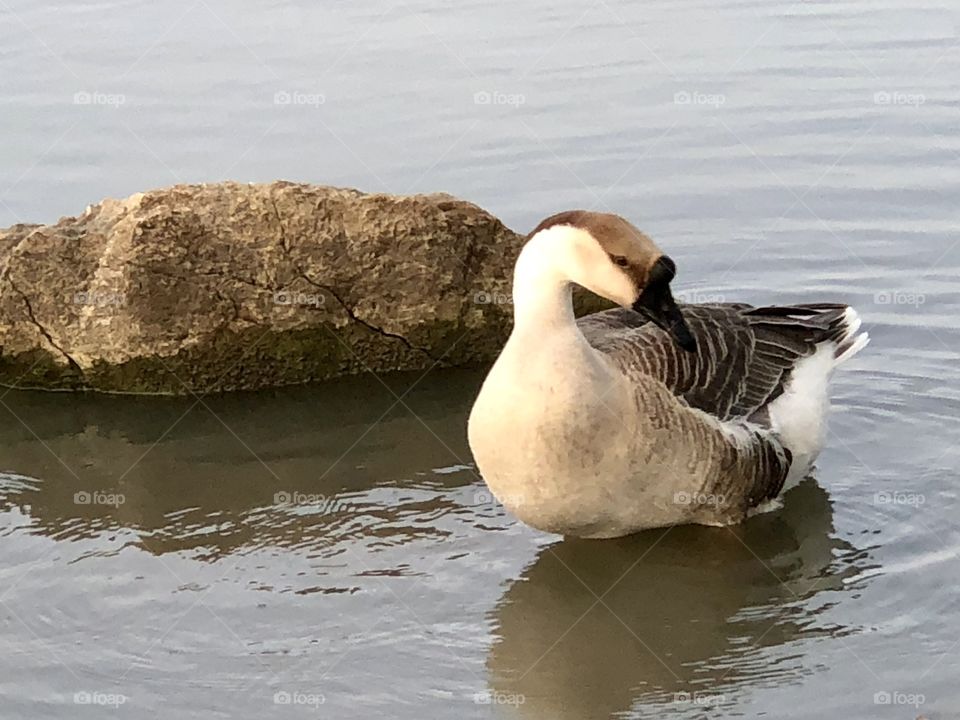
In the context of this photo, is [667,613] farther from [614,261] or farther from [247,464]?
[247,464]

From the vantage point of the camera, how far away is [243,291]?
8250 mm

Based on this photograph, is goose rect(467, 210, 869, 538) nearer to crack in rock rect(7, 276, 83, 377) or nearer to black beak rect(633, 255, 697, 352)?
black beak rect(633, 255, 697, 352)

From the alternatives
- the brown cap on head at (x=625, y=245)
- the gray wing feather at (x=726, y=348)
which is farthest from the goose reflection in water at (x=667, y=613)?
the brown cap on head at (x=625, y=245)

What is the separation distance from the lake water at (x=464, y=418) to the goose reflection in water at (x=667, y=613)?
0.02 metres

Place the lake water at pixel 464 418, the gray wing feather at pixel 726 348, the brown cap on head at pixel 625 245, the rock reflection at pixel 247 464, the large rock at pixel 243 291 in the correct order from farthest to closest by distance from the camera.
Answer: the large rock at pixel 243 291
the rock reflection at pixel 247 464
the gray wing feather at pixel 726 348
the brown cap on head at pixel 625 245
the lake water at pixel 464 418

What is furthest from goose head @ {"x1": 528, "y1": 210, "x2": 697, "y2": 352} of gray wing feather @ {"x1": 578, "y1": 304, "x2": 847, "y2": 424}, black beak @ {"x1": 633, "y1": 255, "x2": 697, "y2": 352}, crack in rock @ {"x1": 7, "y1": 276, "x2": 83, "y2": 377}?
Answer: crack in rock @ {"x1": 7, "y1": 276, "x2": 83, "y2": 377}

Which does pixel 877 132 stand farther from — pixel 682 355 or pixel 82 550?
pixel 82 550

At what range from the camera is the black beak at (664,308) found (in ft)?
20.2

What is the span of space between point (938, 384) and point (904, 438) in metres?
0.61

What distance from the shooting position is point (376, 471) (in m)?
7.55

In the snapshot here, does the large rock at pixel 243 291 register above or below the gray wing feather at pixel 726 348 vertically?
above

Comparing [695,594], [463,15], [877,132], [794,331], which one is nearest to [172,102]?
[463,15]

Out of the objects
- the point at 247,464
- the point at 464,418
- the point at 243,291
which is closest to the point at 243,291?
the point at 243,291

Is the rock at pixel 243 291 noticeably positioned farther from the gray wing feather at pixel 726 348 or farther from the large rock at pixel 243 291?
the gray wing feather at pixel 726 348
